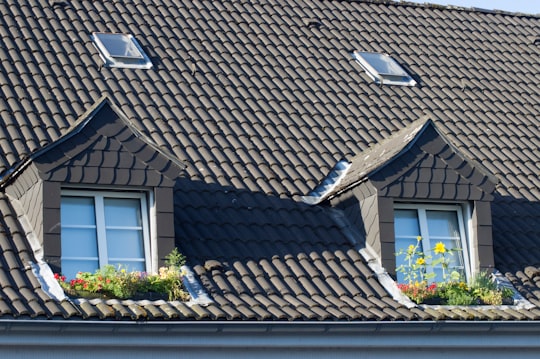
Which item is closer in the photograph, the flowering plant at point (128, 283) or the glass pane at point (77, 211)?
the flowering plant at point (128, 283)

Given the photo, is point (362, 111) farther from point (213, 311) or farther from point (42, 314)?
point (42, 314)

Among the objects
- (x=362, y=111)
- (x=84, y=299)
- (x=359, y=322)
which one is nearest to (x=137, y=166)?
(x=84, y=299)

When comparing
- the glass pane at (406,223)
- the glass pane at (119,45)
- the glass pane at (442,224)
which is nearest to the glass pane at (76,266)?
the glass pane at (406,223)

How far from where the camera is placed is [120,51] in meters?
20.4

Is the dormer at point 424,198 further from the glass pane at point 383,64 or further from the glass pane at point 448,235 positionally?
the glass pane at point 383,64

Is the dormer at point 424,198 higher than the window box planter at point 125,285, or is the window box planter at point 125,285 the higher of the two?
the dormer at point 424,198

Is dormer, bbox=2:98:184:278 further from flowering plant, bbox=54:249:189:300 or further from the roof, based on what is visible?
the roof

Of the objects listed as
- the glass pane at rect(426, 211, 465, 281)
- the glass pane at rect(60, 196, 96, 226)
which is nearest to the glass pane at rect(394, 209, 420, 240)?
the glass pane at rect(426, 211, 465, 281)

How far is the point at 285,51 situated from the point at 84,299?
25.9 ft

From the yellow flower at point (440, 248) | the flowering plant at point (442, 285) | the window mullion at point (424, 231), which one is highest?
the window mullion at point (424, 231)

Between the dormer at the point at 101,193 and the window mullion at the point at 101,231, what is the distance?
11 mm

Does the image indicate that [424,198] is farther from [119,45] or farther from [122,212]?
[119,45]

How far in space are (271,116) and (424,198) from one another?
303 cm

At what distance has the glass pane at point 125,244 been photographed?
1652 centimetres
